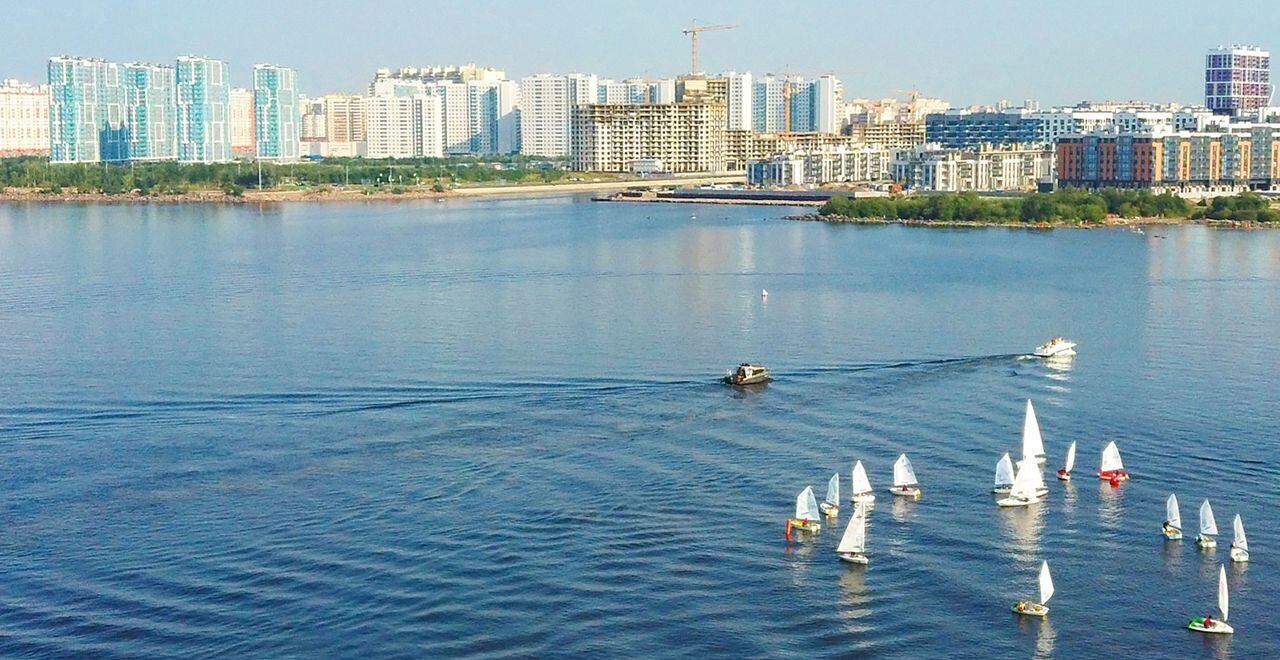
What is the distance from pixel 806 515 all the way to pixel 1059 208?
16.9 m

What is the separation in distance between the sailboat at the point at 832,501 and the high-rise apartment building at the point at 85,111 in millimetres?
35960

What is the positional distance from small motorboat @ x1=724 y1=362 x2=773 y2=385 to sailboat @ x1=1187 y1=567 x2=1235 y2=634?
3.53m

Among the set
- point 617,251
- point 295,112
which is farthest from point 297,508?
point 295,112

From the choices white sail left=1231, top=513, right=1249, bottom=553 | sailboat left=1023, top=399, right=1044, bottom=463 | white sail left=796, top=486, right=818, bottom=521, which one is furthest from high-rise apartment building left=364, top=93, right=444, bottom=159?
white sail left=1231, top=513, right=1249, bottom=553

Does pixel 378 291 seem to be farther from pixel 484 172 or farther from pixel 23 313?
pixel 484 172

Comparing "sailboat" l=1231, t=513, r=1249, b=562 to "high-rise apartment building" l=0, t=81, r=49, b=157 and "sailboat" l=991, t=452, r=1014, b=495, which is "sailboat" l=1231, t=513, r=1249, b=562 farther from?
"high-rise apartment building" l=0, t=81, r=49, b=157

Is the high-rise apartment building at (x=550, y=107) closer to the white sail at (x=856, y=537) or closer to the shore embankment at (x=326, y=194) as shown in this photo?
the shore embankment at (x=326, y=194)

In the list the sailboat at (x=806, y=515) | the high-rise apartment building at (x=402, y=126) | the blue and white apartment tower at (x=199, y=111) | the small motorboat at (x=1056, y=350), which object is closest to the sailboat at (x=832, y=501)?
the sailboat at (x=806, y=515)

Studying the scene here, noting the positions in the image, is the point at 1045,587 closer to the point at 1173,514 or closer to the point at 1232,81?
the point at 1173,514

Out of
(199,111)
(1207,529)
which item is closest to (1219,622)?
(1207,529)

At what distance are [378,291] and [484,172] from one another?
75.6ft

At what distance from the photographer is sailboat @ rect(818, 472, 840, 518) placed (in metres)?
6.22

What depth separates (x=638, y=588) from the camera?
17.5 ft

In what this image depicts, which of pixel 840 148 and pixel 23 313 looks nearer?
pixel 23 313
